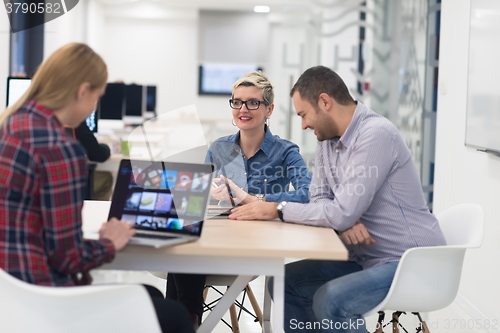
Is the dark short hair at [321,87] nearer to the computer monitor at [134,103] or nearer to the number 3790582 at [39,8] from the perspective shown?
the computer monitor at [134,103]

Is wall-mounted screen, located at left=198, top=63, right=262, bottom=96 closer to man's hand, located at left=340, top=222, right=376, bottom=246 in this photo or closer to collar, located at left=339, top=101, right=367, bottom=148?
collar, located at left=339, top=101, right=367, bottom=148

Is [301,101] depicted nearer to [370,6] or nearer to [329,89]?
[329,89]

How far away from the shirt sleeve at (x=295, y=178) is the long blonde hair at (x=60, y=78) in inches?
38.8

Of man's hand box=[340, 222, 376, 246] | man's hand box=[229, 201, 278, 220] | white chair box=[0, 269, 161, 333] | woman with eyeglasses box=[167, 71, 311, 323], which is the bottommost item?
white chair box=[0, 269, 161, 333]

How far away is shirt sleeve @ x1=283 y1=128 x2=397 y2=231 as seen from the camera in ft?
5.82

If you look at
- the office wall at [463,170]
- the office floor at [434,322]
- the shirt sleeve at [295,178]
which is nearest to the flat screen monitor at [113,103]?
the office floor at [434,322]

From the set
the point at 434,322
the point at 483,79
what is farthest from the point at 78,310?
the point at 483,79

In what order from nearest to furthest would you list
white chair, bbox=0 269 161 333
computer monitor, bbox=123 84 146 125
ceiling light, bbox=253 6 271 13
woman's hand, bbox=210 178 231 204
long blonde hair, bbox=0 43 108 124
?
white chair, bbox=0 269 161 333, long blonde hair, bbox=0 43 108 124, woman's hand, bbox=210 178 231 204, computer monitor, bbox=123 84 146 125, ceiling light, bbox=253 6 271 13

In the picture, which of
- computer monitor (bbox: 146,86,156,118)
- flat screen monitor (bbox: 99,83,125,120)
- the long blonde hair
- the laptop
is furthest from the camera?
computer monitor (bbox: 146,86,156,118)

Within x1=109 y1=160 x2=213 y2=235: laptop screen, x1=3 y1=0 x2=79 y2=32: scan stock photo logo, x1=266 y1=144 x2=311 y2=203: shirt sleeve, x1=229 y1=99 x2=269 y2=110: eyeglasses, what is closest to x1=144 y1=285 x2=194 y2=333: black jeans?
x1=109 y1=160 x2=213 y2=235: laptop screen

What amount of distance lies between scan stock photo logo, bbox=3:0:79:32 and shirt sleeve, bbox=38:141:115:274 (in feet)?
19.4

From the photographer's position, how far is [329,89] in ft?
6.37

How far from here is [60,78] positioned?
1311mm

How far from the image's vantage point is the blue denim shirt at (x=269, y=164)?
2.31 meters
